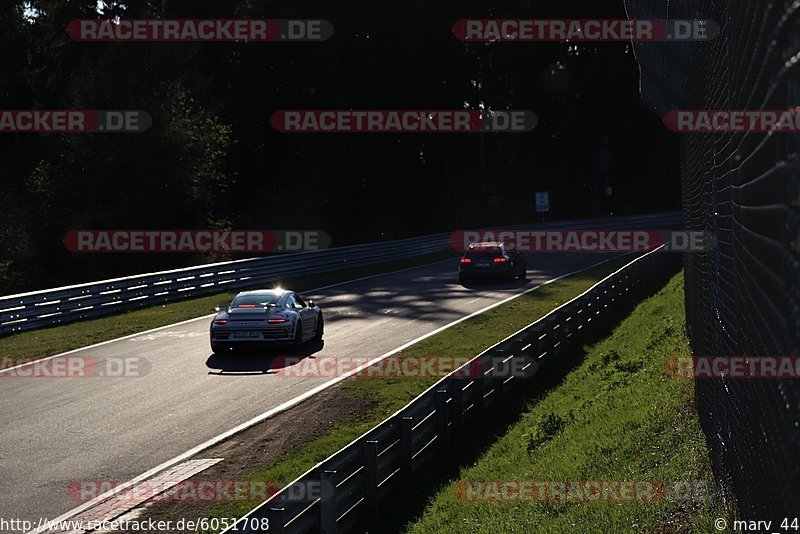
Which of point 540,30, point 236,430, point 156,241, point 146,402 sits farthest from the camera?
point 540,30

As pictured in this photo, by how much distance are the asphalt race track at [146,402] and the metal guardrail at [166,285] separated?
133 inches

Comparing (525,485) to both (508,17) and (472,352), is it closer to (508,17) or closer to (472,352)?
(472,352)

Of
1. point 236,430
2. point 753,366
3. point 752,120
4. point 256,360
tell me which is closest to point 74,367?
point 256,360

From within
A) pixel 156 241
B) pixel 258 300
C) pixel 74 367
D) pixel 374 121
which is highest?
pixel 374 121

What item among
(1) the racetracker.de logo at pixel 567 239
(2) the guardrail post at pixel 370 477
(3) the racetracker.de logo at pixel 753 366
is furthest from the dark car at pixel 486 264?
(3) the racetracker.de logo at pixel 753 366

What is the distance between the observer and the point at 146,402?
1582cm

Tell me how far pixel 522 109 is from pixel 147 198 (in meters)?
37.5

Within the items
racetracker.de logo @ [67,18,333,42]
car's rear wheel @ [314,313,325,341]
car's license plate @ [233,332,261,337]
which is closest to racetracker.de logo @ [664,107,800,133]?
car's license plate @ [233,332,261,337]

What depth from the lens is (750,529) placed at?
4.00 m

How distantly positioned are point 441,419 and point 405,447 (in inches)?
56.6

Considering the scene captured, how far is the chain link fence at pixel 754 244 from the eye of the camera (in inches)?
89.4

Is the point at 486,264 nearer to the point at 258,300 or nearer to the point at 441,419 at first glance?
the point at 258,300

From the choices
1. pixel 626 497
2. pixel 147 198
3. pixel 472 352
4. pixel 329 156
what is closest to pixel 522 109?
pixel 329 156

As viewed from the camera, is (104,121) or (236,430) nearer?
(236,430)
